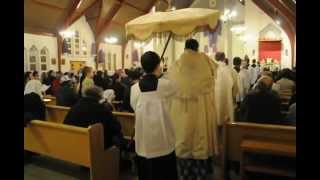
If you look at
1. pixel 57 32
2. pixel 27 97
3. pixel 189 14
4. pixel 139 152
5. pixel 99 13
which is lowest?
pixel 139 152

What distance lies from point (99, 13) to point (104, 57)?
2566mm

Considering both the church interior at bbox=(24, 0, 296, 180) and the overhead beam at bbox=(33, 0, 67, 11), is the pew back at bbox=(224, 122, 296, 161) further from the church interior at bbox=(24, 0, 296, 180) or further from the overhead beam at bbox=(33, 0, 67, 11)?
the overhead beam at bbox=(33, 0, 67, 11)

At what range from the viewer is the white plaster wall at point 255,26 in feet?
65.2

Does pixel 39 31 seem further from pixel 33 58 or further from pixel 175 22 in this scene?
pixel 175 22

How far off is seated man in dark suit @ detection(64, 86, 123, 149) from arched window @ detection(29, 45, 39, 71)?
10814mm

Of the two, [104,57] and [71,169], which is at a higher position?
[104,57]

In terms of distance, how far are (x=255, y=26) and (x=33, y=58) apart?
1304 centimetres

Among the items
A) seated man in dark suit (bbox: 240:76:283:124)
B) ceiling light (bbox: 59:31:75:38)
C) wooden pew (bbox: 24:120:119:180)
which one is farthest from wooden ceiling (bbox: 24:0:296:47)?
wooden pew (bbox: 24:120:119:180)

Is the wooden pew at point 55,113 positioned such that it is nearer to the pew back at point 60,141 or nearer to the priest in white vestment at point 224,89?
the pew back at point 60,141

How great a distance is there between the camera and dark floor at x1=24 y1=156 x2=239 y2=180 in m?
4.24

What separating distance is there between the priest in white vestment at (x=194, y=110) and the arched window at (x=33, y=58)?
37.2ft
